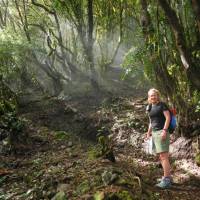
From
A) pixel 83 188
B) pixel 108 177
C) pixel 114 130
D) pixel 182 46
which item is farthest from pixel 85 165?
pixel 114 130

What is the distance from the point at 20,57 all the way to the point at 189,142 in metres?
10.2

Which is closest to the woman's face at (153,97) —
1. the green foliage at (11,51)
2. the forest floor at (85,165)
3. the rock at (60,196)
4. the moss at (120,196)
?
the forest floor at (85,165)

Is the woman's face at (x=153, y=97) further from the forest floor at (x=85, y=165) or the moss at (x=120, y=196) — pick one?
the moss at (x=120, y=196)

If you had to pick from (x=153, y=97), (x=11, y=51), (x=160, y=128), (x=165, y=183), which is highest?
(x=11, y=51)

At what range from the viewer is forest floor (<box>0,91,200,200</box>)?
215 inches

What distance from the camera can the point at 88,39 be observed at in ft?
54.0

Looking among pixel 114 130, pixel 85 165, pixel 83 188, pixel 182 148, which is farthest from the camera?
pixel 114 130

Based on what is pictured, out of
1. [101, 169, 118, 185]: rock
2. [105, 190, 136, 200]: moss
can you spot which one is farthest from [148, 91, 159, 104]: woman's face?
[105, 190, 136, 200]: moss

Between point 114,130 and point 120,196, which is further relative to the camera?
point 114,130

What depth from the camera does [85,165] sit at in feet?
21.7

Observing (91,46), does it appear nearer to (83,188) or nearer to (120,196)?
(83,188)

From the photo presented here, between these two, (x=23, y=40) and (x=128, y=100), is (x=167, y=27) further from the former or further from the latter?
(x=23, y=40)

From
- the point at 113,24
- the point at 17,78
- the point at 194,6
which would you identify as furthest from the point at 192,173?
the point at 113,24

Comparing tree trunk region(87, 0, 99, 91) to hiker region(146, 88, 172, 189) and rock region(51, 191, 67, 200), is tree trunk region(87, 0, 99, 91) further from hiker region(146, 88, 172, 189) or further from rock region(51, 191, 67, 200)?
rock region(51, 191, 67, 200)
